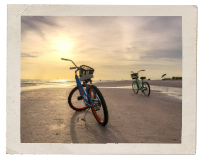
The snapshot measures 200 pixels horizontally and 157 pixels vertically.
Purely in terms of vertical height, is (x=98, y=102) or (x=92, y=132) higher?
(x=98, y=102)

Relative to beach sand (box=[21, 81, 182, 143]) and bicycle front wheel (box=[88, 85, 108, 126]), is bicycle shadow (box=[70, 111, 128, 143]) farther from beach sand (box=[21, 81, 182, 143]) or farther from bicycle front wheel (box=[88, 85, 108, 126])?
bicycle front wheel (box=[88, 85, 108, 126])

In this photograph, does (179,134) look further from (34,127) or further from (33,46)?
(33,46)

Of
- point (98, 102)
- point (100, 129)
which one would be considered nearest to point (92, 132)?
point (100, 129)

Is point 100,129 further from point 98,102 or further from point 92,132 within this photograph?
point 98,102

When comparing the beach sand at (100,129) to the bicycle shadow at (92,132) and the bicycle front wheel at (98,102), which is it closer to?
the bicycle shadow at (92,132)

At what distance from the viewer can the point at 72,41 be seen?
400cm

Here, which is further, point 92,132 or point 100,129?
point 100,129

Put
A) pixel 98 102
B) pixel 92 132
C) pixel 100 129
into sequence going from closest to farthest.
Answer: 1. pixel 92 132
2. pixel 100 129
3. pixel 98 102

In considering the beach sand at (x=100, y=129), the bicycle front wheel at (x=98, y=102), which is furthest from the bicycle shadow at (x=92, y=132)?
the bicycle front wheel at (x=98, y=102)

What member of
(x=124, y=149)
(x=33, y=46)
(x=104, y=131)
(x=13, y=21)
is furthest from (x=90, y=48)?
(x=124, y=149)

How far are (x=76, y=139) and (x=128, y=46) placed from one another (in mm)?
3392

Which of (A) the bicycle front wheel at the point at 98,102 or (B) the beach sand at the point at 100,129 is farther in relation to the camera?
(A) the bicycle front wheel at the point at 98,102

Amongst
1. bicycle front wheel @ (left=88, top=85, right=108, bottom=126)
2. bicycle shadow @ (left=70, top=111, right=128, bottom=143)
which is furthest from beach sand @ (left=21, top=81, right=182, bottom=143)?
bicycle front wheel @ (left=88, top=85, right=108, bottom=126)

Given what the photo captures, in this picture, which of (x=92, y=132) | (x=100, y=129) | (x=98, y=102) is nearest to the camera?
(x=92, y=132)
